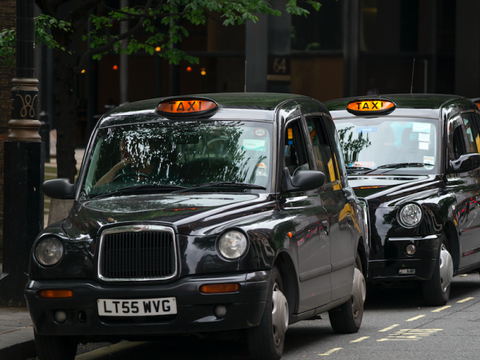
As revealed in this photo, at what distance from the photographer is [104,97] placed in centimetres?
3300

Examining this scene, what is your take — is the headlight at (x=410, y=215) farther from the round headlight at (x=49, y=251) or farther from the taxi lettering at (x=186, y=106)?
the round headlight at (x=49, y=251)

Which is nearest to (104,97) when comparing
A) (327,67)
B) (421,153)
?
(327,67)

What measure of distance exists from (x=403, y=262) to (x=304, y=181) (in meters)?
2.86

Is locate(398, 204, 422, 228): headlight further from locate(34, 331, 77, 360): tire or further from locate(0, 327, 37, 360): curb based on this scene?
locate(34, 331, 77, 360): tire

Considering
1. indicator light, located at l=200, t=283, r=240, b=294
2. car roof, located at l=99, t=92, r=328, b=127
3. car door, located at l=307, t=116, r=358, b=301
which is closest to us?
indicator light, located at l=200, t=283, r=240, b=294

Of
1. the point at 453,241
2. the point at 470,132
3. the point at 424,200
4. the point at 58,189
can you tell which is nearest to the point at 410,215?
the point at 424,200

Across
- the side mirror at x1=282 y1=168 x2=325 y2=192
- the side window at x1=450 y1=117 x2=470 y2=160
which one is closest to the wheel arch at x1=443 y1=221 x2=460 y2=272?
the side window at x1=450 y1=117 x2=470 y2=160

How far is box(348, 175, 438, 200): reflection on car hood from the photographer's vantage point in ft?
30.9

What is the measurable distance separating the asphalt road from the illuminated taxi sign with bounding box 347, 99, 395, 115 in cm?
228

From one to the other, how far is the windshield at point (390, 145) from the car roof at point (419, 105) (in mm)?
91

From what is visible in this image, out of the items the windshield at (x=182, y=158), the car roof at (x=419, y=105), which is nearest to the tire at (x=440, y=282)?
the car roof at (x=419, y=105)

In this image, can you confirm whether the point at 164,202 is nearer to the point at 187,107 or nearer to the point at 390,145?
the point at 187,107

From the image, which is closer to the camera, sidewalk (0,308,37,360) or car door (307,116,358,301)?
sidewalk (0,308,37,360)

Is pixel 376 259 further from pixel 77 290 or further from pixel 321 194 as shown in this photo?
pixel 77 290
